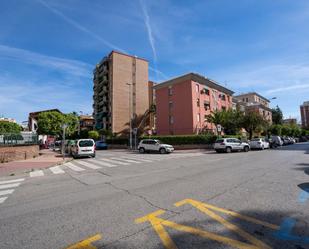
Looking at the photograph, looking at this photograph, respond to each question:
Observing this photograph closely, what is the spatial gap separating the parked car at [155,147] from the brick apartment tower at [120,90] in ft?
82.4

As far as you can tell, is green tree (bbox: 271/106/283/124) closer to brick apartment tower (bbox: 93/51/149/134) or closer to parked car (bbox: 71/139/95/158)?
brick apartment tower (bbox: 93/51/149/134)

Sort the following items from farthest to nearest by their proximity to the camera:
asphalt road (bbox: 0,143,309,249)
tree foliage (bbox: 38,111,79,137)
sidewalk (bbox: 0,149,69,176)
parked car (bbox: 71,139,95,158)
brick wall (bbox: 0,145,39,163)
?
tree foliage (bbox: 38,111,79,137), parked car (bbox: 71,139,95,158), brick wall (bbox: 0,145,39,163), sidewalk (bbox: 0,149,69,176), asphalt road (bbox: 0,143,309,249)

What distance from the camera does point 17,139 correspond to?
62.2 feet

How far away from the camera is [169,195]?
20.0 ft

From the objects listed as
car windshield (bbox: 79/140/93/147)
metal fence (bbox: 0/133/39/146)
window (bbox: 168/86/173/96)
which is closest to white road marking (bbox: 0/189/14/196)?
metal fence (bbox: 0/133/39/146)

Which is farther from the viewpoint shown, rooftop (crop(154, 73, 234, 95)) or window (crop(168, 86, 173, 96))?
window (crop(168, 86, 173, 96))

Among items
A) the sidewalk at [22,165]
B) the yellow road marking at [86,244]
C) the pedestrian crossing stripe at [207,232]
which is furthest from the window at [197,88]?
the yellow road marking at [86,244]

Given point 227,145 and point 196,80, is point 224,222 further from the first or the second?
point 196,80

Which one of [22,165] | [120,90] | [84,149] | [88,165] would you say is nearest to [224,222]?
[88,165]

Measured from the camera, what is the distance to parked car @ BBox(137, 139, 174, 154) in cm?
2570

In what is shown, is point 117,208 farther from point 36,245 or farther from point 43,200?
point 43,200

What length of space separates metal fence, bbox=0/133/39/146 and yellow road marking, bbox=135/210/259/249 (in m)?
17.6

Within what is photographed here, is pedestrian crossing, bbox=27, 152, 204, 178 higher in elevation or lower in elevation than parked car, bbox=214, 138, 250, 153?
lower

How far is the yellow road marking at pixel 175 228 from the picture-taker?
10.7ft
